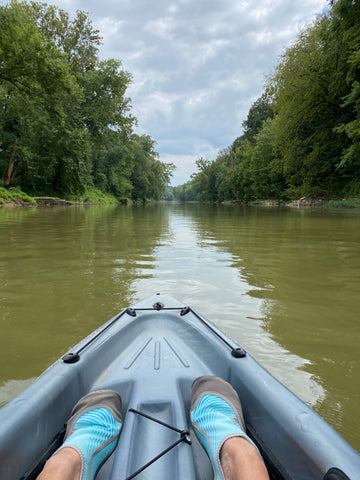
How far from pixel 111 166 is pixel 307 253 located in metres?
38.6

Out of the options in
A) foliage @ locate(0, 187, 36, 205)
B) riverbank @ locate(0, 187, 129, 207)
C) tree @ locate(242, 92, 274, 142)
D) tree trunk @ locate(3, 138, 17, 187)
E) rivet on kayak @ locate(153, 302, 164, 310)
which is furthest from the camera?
tree @ locate(242, 92, 274, 142)

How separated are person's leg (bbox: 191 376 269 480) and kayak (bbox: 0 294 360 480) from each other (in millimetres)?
84

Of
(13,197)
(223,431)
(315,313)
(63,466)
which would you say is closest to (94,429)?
(63,466)

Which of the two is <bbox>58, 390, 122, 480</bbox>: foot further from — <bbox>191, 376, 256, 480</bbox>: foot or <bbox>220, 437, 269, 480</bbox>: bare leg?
<bbox>220, 437, 269, 480</bbox>: bare leg

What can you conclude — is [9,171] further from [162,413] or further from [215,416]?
[215,416]

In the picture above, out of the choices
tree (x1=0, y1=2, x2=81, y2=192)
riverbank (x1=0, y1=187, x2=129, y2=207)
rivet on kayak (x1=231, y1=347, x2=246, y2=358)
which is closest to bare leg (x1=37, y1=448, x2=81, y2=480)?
rivet on kayak (x1=231, y1=347, x2=246, y2=358)

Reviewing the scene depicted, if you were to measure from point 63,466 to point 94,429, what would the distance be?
0.21 m

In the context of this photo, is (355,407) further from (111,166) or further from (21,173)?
(111,166)

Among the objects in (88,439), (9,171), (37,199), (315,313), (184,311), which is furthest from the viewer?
(37,199)

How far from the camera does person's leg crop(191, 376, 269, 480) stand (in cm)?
103

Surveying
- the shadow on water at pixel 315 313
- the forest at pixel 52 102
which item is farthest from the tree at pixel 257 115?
the shadow on water at pixel 315 313

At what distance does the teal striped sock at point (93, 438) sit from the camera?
111 cm

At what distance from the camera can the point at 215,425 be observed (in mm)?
1225

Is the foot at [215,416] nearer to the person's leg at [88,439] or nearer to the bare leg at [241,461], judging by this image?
the bare leg at [241,461]
